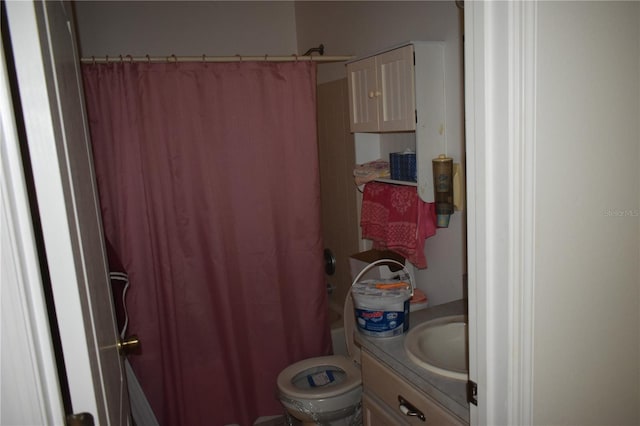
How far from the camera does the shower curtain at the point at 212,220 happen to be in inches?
82.3

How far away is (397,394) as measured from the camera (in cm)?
141

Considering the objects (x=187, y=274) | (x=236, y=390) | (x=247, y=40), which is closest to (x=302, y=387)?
(x=236, y=390)

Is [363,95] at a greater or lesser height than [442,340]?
greater

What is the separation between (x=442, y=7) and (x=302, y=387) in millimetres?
1693

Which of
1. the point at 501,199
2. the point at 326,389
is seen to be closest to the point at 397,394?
the point at 326,389

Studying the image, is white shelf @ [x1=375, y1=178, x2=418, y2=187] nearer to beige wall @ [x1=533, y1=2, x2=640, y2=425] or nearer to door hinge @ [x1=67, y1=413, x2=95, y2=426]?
beige wall @ [x1=533, y1=2, x2=640, y2=425]

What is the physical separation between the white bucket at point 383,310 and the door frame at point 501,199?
0.64 meters

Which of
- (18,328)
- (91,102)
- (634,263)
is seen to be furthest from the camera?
(91,102)

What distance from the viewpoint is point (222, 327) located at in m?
2.33

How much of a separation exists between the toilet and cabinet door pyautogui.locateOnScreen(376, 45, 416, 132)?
755 mm

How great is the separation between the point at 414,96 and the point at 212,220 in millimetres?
1100

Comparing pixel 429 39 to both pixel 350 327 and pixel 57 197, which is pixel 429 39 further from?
pixel 57 197

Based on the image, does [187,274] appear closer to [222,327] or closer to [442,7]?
[222,327]

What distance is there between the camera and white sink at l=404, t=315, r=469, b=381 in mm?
1494
